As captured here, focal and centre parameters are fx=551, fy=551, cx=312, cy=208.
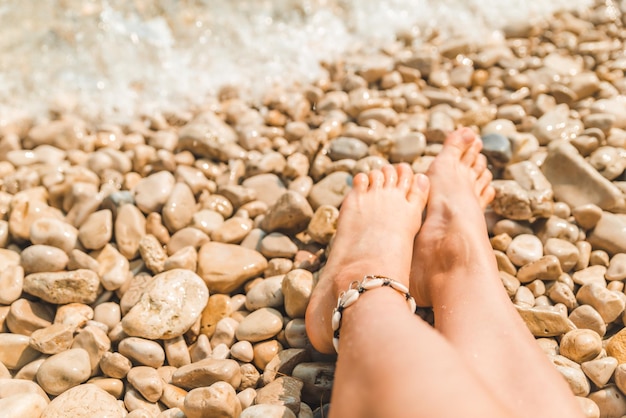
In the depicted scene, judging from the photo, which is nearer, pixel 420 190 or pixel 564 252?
pixel 564 252

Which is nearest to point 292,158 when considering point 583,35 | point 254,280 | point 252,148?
point 252,148

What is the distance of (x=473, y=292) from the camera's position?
1.88m

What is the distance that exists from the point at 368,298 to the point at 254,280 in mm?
755

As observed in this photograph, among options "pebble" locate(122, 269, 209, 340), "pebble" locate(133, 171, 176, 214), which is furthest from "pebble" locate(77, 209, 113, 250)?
"pebble" locate(122, 269, 209, 340)

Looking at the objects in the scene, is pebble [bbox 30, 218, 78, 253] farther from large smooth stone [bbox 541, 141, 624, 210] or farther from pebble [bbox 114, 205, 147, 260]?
large smooth stone [bbox 541, 141, 624, 210]

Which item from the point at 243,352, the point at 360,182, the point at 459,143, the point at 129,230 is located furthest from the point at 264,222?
the point at 459,143

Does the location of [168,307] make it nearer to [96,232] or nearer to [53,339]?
[53,339]

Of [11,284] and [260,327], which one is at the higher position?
[11,284]

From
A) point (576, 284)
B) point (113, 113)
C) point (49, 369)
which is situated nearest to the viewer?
point (49, 369)

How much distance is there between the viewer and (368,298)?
1749mm

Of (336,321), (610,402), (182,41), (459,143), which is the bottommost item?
(610,402)

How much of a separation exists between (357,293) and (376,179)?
2.86 ft

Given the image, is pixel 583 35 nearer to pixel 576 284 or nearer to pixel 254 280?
pixel 576 284

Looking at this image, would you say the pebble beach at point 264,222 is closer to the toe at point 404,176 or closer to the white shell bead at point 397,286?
the toe at point 404,176
